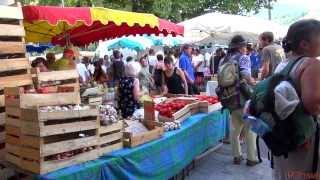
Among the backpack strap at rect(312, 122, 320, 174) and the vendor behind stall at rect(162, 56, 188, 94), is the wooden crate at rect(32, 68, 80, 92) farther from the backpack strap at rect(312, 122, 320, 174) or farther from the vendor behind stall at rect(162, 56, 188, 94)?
the vendor behind stall at rect(162, 56, 188, 94)

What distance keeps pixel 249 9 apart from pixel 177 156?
27.0 m

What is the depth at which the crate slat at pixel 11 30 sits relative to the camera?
4527mm

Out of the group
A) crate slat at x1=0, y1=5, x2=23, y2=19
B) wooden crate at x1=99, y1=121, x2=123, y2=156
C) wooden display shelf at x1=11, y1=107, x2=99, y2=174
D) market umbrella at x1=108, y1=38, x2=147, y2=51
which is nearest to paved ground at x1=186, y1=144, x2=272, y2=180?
wooden crate at x1=99, y1=121, x2=123, y2=156

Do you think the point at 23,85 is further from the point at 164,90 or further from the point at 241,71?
the point at 164,90

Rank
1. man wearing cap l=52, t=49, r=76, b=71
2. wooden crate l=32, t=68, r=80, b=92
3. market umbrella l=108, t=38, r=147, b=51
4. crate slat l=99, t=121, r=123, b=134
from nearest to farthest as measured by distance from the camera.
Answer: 1. crate slat l=99, t=121, r=123, b=134
2. wooden crate l=32, t=68, r=80, b=92
3. man wearing cap l=52, t=49, r=76, b=71
4. market umbrella l=108, t=38, r=147, b=51

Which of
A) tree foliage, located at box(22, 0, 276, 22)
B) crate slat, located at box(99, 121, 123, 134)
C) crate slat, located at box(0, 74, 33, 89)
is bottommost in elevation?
crate slat, located at box(99, 121, 123, 134)

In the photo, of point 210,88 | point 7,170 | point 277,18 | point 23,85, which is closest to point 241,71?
point 23,85

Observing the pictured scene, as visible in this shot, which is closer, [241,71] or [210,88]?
[241,71]

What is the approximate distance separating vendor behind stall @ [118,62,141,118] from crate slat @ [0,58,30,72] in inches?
78.5

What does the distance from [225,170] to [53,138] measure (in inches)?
142

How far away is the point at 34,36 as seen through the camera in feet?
28.9

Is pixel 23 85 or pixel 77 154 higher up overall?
pixel 23 85

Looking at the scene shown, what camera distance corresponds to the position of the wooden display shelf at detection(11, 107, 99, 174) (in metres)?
3.62

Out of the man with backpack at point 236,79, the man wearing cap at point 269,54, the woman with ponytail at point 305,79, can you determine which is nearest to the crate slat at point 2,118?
the woman with ponytail at point 305,79
